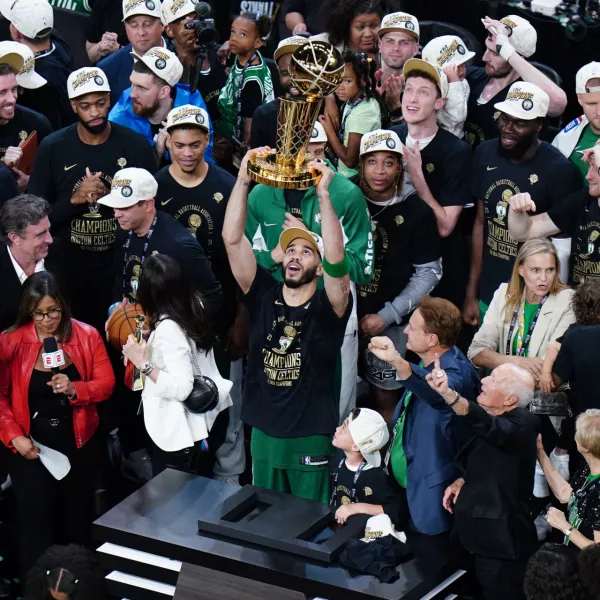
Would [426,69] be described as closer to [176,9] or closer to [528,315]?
[528,315]

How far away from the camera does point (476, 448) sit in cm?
583

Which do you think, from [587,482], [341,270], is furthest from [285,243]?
[587,482]

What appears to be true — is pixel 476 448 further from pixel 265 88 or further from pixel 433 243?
pixel 265 88

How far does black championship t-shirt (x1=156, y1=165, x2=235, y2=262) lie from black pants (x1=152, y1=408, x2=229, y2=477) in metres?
0.94

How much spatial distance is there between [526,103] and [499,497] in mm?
2277

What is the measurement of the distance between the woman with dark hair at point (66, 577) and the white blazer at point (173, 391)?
733 millimetres

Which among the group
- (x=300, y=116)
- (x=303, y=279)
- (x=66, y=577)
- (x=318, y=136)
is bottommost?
(x=66, y=577)

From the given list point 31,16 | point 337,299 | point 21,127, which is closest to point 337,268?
point 337,299

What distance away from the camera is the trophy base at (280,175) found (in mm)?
4969

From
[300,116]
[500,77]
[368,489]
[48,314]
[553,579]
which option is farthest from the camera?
[500,77]

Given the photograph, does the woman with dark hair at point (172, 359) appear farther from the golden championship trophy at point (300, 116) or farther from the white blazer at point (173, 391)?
the golden championship trophy at point (300, 116)

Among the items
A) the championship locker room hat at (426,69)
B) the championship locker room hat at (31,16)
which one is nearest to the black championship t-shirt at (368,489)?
the championship locker room hat at (426,69)

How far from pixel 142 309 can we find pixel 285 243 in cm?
73

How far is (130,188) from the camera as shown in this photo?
6.86m
